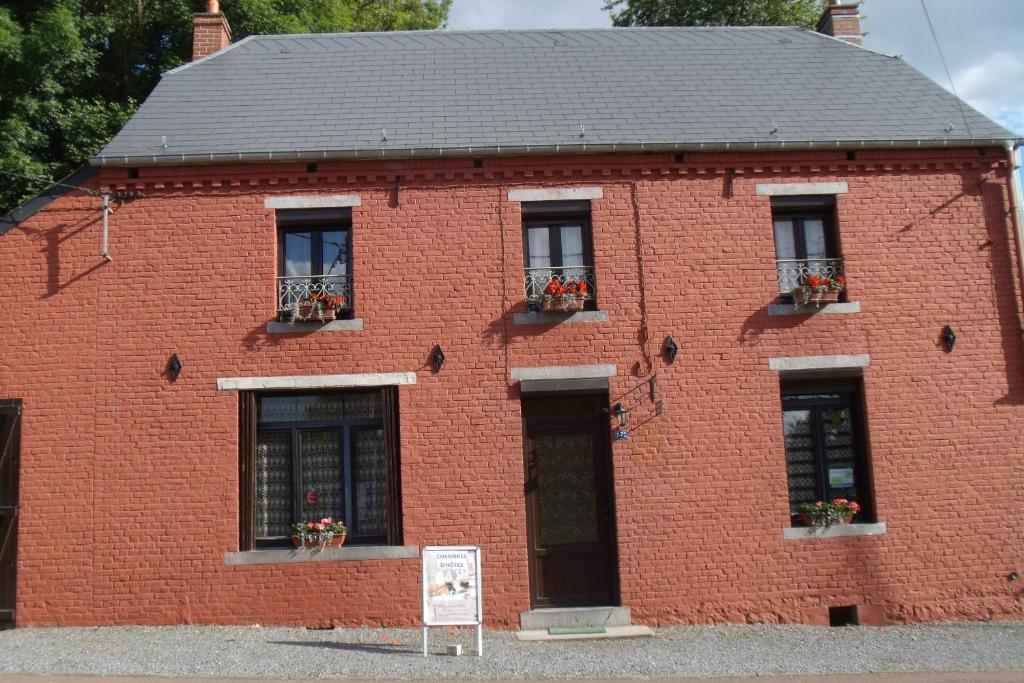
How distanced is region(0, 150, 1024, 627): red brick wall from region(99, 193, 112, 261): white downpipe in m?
0.16

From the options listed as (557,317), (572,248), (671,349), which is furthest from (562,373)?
(572,248)

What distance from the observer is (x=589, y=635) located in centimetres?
924

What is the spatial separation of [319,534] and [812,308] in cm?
684

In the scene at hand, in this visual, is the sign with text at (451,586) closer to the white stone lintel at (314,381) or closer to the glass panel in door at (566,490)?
the glass panel in door at (566,490)

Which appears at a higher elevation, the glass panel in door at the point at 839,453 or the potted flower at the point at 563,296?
the potted flower at the point at 563,296

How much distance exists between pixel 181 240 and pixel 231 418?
2.42m

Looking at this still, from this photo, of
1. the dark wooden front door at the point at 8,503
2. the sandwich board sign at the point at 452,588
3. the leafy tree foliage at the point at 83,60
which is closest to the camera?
the sandwich board sign at the point at 452,588

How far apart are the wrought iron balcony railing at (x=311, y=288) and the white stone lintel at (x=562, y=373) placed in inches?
94.0

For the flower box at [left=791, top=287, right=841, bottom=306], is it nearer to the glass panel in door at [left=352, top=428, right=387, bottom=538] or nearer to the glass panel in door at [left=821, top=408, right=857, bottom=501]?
the glass panel in door at [left=821, top=408, right=857, bottom=501]

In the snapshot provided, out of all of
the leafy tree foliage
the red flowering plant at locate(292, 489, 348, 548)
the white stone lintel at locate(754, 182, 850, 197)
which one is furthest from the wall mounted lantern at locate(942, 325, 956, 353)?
the leafy tree foliage

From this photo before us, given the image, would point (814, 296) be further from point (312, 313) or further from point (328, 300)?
point (312, 313)

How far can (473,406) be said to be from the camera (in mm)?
9977

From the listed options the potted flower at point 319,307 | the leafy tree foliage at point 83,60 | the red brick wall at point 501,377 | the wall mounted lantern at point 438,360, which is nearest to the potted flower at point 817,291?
the red brick wall at point 501,377

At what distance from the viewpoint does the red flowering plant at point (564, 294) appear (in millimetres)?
10039
